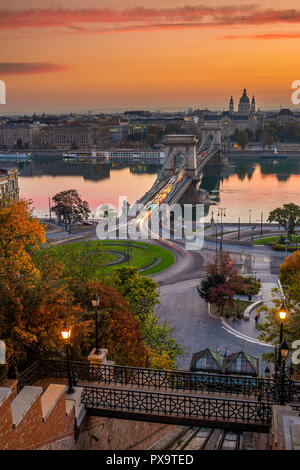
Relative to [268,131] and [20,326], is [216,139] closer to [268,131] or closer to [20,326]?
[268,131]

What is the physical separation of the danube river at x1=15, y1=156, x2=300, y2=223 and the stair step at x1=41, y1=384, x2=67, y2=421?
56128 millimetres

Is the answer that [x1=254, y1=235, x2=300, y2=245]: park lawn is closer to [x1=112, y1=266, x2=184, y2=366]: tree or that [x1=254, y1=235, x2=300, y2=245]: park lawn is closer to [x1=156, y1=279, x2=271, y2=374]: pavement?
[x1=156, y1=279, x2=271, y2=374]: pavement

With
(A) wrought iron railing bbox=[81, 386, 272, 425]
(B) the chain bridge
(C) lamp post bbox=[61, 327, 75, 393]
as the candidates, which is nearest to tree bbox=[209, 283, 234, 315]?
(A) wrought iron railing bbox=[81, 386, 272, 425]

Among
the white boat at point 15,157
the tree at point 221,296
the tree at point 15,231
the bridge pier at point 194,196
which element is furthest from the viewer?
the white boat at point 15,157

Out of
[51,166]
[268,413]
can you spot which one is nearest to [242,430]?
[268,413]

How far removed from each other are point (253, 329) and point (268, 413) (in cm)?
1700

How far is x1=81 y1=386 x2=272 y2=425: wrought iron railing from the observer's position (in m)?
9.98

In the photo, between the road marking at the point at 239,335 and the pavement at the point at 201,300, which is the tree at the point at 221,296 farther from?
the road marking at the point at 239,335

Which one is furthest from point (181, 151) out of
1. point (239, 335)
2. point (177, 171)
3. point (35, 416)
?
point (35, 416)

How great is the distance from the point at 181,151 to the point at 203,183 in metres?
12.3

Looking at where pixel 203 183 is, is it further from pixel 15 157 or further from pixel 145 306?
pixel 15 157

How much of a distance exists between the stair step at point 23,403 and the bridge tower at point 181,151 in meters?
85.6

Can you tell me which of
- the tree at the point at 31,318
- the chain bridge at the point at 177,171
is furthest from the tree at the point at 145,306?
the chain bridge at the point at 177,171

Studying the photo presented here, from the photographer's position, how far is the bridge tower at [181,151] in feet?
310
